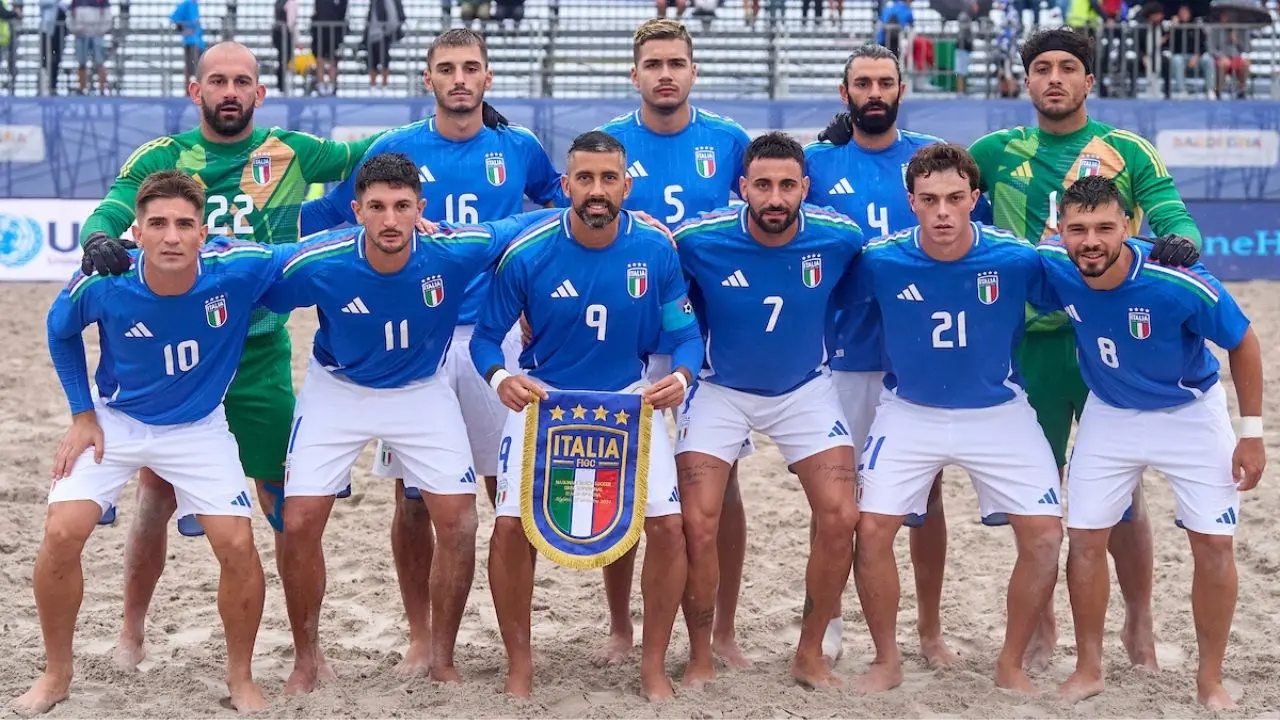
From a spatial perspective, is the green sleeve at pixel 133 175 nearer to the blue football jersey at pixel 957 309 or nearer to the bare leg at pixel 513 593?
the bare leg at pixel 513 593

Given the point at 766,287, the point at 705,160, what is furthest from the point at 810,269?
the point at 705,160

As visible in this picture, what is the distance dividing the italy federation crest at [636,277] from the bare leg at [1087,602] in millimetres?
1894

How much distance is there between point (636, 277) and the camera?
A: 216 inches

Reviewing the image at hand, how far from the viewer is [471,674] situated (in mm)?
5809

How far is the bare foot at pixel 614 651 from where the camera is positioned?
19.6ft

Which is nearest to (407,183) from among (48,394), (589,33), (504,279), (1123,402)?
(504,279)

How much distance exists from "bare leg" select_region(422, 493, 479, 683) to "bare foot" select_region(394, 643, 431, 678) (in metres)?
0.13

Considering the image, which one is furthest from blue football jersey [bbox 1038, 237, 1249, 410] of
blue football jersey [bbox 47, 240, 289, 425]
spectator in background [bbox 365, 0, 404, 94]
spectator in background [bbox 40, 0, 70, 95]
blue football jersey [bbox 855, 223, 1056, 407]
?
spectator in background [bbox 40, 0, 70, 95]

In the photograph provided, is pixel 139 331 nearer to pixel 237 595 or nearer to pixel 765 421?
pixel 237 595

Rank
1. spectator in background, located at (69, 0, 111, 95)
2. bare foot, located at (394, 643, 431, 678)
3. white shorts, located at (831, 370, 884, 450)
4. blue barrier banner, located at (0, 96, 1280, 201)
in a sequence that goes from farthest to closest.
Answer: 1. spectator in background, located at (69, 0, 111, 95)
2. blue barrier banner, located at (0, 96, 1280, 201)
3. white shorts, located at (831, 370, 884, 450)
4. bare foot, located at (394, 643, 431, 678)

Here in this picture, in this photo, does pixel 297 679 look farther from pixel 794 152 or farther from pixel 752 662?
pixel 794 152

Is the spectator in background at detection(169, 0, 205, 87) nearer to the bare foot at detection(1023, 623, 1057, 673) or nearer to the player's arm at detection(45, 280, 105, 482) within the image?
the player's arm at detection(45, 280, 105, 482)

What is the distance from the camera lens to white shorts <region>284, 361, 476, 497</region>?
5.53 m

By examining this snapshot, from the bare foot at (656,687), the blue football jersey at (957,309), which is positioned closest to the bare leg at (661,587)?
the bare foot at (656,687)
